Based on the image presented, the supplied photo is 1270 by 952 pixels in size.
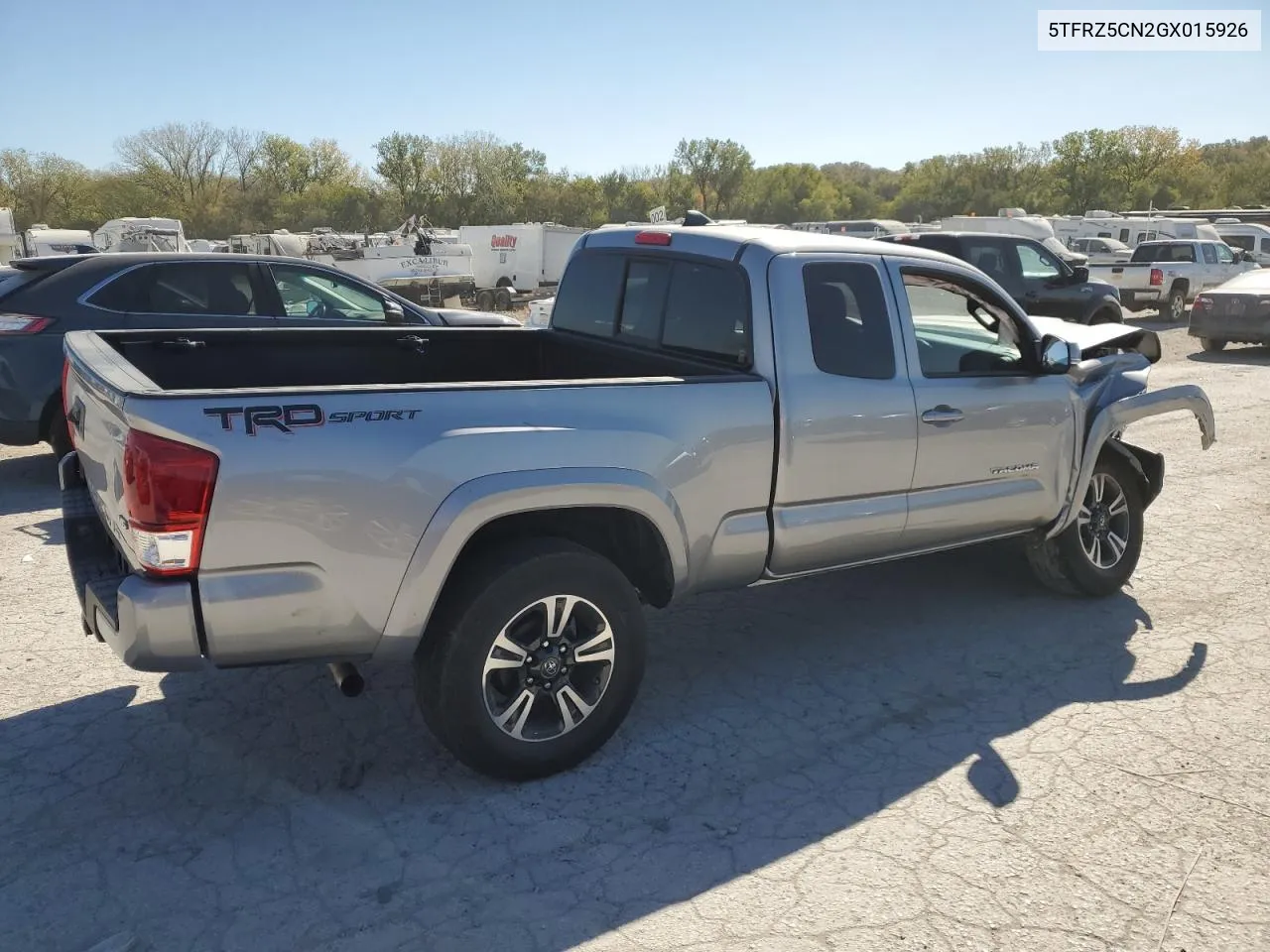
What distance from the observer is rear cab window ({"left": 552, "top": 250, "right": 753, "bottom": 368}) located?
4.29m

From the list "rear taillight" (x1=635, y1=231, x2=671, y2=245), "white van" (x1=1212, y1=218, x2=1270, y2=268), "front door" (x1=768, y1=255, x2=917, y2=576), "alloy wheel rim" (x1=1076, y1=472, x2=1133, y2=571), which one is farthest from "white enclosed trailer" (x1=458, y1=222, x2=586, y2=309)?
"front door" (x1=768, y1=255, x2=917, y2=576)

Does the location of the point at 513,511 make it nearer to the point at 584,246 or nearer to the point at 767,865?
the point at 767,865

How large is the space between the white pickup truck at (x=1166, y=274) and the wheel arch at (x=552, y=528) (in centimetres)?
2150

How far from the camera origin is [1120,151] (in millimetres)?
66188

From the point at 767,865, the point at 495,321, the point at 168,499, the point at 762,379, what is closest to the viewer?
the point at 168,499

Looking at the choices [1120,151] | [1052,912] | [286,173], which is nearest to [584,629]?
[1052,912]

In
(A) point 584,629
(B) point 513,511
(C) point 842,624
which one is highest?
(B) point 513,511

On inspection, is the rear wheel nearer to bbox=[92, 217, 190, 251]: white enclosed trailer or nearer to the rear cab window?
the rear cab window

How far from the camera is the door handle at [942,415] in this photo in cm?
450

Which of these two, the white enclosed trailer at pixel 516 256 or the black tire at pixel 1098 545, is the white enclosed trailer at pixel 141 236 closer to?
the white enclosed trailer at pixel 516 256

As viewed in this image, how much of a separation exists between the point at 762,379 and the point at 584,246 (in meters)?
1.66

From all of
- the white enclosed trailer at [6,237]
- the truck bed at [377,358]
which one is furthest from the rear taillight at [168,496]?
the white enclosed trailer at [6,237]

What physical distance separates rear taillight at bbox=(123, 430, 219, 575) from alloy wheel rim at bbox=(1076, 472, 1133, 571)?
14.4 feet

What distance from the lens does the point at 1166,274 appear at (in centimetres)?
2194
